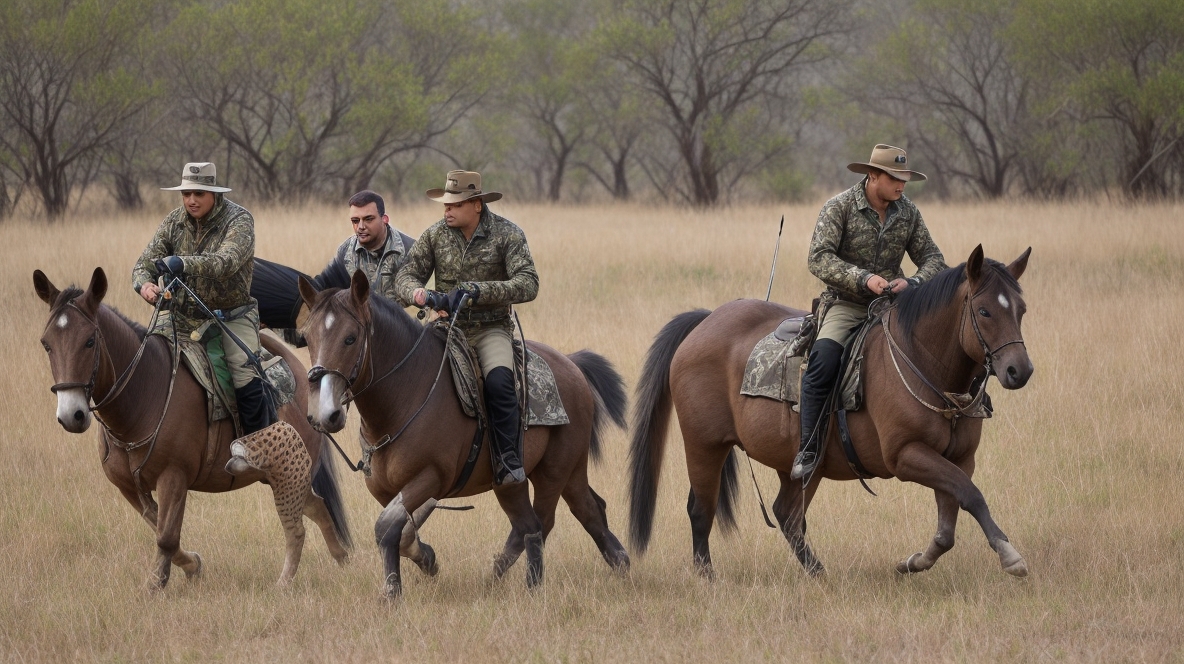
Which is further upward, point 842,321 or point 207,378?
point 842,321

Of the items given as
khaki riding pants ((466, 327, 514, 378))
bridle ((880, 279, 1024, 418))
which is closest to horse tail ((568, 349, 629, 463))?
khaki riding pants ((466, 327, 514, 378))

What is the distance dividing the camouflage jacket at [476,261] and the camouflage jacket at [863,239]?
1.56 m

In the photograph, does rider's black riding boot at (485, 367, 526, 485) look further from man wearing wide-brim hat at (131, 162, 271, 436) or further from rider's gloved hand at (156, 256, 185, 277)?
rider's gloved hand at (156, 256, 185, 277)

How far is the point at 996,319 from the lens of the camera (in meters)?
5.57

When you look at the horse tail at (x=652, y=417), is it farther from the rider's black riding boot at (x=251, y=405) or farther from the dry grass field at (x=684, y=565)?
the rider's black riding boot at (x=251, y=405)

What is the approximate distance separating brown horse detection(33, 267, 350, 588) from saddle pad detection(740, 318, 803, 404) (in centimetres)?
271

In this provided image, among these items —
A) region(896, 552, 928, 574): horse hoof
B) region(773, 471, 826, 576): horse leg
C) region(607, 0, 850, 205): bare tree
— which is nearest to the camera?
region(896, 552, 928, 574): horse hoof

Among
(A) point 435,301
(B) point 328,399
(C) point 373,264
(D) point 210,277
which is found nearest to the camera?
(B) point 328,399

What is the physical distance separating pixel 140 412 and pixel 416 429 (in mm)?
1522

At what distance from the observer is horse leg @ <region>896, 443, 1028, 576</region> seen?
5445 millimetres

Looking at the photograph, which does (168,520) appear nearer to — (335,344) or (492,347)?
(335,344)

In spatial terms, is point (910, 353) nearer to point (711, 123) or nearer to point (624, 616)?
point (624, 616)

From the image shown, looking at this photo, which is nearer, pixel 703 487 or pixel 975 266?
pixel 975 266

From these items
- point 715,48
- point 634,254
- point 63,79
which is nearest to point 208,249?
point 634,254
